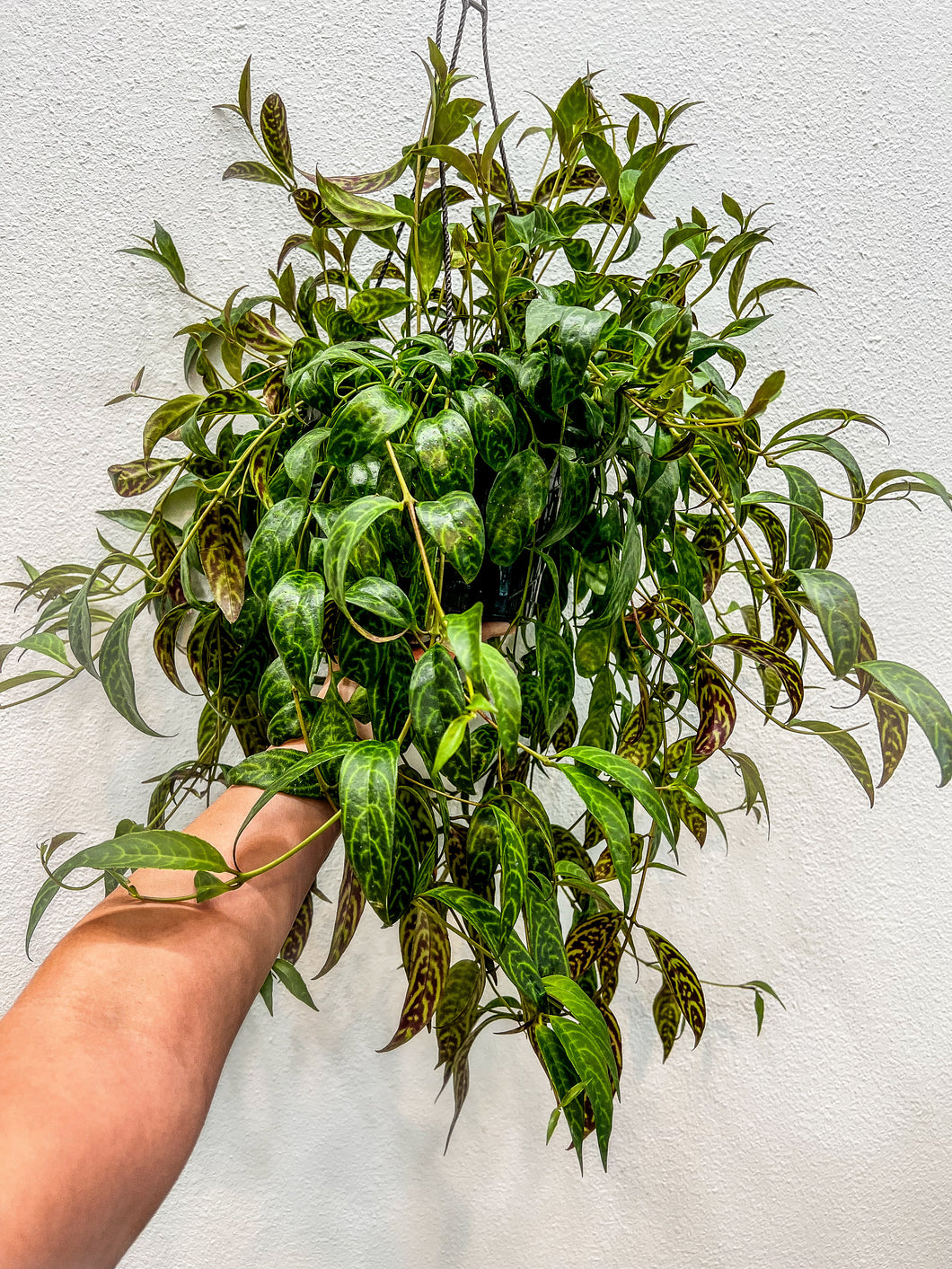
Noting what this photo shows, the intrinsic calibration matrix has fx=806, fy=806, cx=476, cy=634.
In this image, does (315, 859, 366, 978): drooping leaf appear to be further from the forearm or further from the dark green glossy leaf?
the dark green glossy leaf

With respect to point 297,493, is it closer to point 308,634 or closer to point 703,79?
point 308,634

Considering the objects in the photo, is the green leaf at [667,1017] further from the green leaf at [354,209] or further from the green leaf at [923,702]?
the green leaf at [354,209]

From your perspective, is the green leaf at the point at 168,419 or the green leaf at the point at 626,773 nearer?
the green leaf at the point at 626,773

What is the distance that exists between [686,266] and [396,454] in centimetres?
24

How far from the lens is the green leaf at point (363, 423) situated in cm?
40

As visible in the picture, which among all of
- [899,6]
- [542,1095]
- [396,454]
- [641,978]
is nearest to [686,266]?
[396,454]

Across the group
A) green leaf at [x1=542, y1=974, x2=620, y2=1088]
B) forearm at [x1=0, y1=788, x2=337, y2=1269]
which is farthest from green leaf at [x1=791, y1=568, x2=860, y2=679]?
forearm at [x1=0, y1=788, x2=337, y2=1269]

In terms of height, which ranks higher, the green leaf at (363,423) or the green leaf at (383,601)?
the green leaf at (363,423)

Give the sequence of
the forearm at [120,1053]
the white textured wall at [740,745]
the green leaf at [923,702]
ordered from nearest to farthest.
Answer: the forearm at [120,1053]
the green leaf at [923,702]
the white textured wall at [740,745]

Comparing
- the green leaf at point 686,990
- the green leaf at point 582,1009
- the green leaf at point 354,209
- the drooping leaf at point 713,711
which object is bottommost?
the green leaf at point 686,990

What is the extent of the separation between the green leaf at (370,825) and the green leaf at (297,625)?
6 centimetres

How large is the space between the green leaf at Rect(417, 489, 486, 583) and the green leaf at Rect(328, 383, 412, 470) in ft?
0.18

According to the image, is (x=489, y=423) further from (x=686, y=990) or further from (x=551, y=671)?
(x=686, y=990)

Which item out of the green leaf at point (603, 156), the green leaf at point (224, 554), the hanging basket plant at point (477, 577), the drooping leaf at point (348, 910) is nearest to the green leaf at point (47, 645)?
the hanging basket plant at point (477, 577)
